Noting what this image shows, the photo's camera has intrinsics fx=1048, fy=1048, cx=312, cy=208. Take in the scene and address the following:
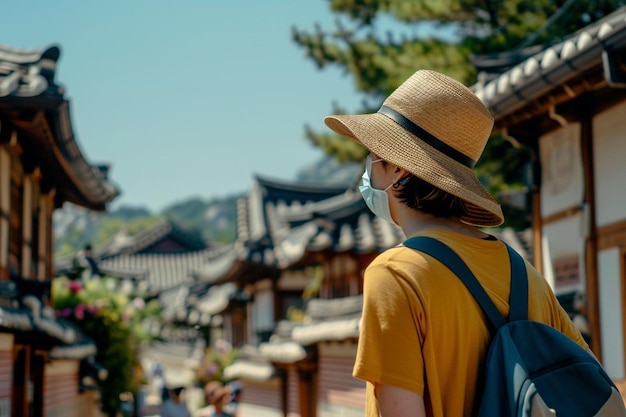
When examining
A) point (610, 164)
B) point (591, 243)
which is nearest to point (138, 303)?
point (591, 243)

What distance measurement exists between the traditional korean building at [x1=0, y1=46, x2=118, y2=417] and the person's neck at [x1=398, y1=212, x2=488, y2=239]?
706 centimetres

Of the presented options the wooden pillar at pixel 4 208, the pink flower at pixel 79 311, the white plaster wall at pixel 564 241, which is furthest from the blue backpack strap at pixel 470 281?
the pink flower at pixel 79 311

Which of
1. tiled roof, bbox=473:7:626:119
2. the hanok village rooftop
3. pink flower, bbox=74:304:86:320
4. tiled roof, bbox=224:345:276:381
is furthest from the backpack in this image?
tiled roof, bbox=224:345:276:381

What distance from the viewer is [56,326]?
1187 cm

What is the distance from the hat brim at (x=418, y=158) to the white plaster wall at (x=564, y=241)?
25.0 feet

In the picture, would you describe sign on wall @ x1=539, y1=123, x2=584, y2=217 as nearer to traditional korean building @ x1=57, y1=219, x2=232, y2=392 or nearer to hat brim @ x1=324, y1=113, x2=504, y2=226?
hat brim @ x1=324, y1=113, x2=504, y2=226

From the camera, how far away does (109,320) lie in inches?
771

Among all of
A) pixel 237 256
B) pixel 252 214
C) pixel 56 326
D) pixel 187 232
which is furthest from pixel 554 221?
pixel 187 232

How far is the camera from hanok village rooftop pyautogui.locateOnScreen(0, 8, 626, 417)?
31.6 feet

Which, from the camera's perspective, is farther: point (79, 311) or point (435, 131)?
point (79, 311)

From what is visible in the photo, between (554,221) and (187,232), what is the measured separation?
49.3m

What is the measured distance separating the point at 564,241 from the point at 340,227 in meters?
9.57

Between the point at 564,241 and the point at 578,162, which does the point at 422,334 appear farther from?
the point at 564,241

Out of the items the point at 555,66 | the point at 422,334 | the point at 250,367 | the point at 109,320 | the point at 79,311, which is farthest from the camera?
the point at 250,367
